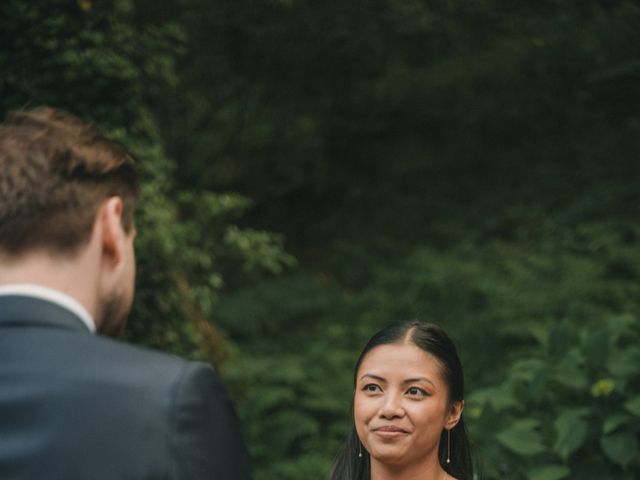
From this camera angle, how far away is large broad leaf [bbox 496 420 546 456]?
379cm

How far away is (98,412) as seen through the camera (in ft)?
4.60

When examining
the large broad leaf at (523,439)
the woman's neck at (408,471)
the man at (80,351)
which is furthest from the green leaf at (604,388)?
the man at (80,351)

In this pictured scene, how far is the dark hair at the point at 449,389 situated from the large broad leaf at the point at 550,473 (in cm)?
90

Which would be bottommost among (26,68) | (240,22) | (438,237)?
(438,237)

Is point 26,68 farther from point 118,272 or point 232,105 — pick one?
point 232,105

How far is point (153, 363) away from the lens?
146 cm

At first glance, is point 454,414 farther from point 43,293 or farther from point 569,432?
point 43,293

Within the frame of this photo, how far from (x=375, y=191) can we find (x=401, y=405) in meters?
8.23

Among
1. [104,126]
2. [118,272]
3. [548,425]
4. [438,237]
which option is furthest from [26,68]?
[438,237]

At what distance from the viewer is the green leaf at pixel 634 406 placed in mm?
3637

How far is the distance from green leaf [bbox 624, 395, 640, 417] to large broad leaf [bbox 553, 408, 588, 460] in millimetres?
198

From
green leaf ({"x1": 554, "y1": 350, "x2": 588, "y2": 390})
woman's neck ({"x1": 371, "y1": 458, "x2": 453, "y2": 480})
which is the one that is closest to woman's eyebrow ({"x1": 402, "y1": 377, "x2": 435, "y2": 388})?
woman's neck ({"x1": 371, "y1": 458, "x2": 453, "y2": 480})

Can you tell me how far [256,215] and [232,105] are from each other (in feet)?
7.19

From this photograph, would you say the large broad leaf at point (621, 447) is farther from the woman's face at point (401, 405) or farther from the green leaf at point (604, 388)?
the woman's face at point (401, 405)
